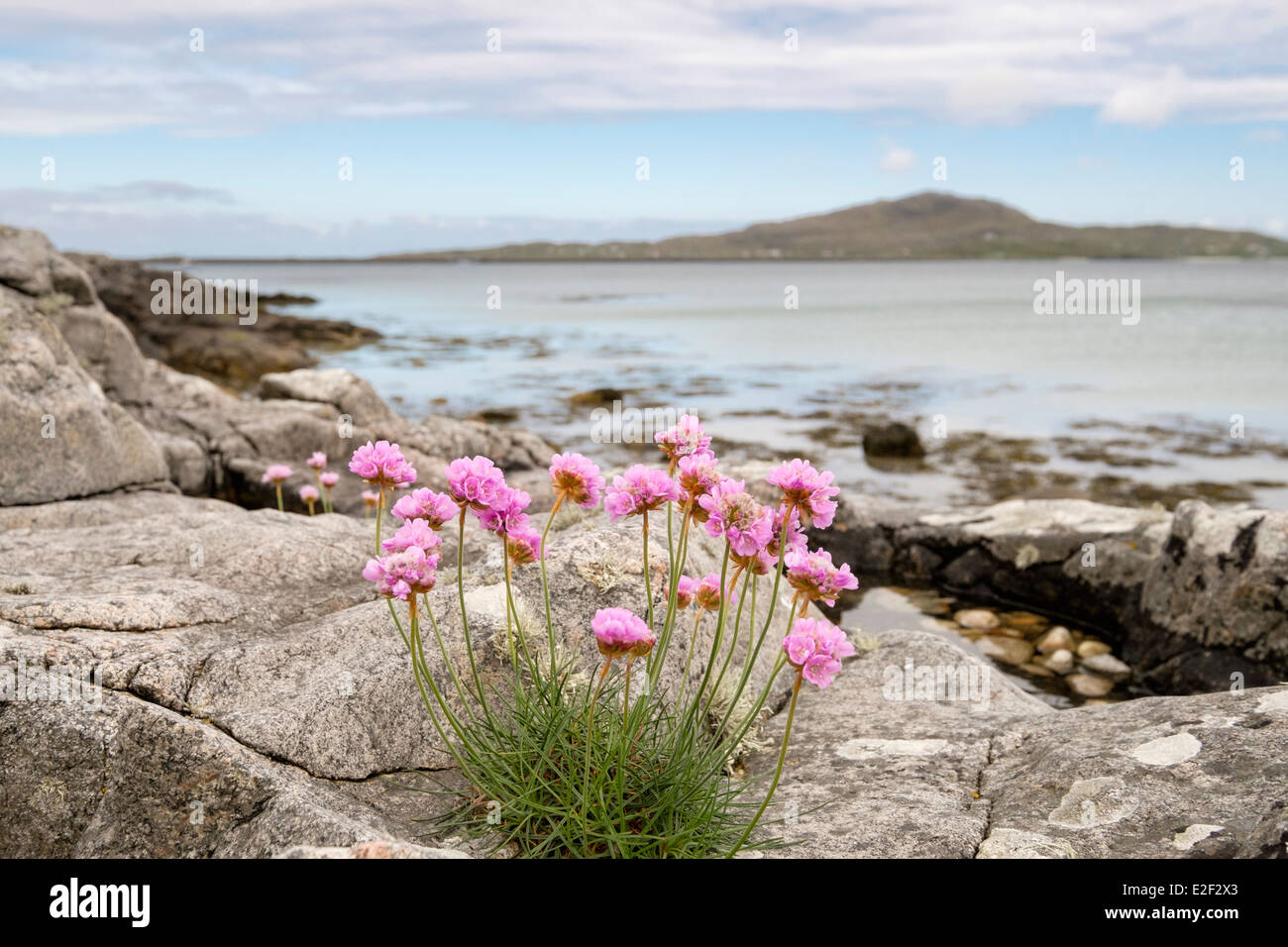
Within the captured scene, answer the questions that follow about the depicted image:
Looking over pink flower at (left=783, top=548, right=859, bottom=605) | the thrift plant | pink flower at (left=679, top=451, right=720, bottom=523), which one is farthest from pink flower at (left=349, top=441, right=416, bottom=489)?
pink flower at (left=783, top=548, right=859, bottom=605)

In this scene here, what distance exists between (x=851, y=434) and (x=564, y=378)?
1548 centimetres

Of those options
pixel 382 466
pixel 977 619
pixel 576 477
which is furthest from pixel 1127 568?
pixel 382 466

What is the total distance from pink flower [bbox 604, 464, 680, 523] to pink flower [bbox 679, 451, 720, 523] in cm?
5

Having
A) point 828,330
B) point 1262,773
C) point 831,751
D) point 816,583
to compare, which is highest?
point 828,330

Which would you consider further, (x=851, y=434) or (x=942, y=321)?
(x=942, y=321)

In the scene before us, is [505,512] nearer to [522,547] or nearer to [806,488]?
[522,547]

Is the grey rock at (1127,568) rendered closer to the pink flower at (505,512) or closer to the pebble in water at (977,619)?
the pebble in water at (977,619)

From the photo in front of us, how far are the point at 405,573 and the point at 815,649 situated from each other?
1398mm

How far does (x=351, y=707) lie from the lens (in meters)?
4.30

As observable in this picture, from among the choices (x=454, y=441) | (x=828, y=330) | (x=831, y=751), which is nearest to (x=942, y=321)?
(x=828, y=330)

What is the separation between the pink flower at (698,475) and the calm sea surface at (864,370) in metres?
16.4

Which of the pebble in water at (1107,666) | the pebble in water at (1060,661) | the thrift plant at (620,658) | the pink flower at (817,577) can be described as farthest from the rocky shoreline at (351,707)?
the pink flower at (817,577)

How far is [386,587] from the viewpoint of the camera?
3.17 m
